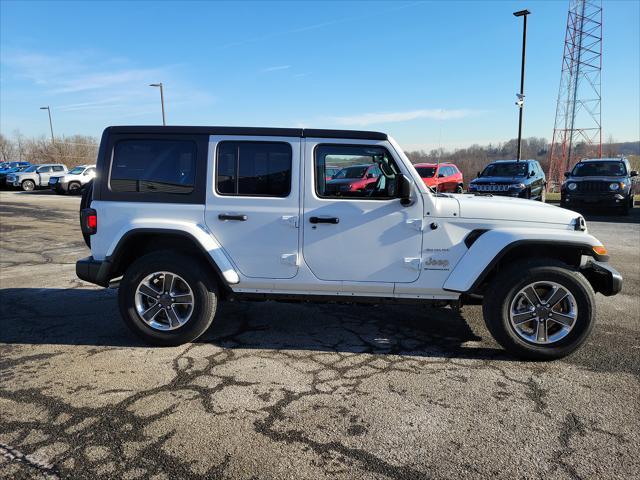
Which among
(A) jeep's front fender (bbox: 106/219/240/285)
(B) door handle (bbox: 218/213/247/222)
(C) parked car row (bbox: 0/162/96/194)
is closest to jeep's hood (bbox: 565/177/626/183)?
(B) door handle (bbox: 218/213/247/222)

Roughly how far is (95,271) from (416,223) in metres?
2.90

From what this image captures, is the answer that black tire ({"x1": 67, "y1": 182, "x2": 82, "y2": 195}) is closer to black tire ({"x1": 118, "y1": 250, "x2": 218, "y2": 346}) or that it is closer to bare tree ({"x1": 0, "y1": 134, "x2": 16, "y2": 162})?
black tire ({"x1": 118, "y1": 250, "x2": 218, "y2": 346})

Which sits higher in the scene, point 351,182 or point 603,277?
point 351,182

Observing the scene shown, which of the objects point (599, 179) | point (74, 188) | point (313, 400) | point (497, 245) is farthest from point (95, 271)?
point (74, 188)

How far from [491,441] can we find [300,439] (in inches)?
44.9

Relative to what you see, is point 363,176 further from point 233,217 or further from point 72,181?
point 72,181

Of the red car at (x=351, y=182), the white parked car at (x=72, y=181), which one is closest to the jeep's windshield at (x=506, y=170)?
the red car at (x=351, y=182)

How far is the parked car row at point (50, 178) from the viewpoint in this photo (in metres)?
26.7

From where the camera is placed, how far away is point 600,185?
50.5 ft

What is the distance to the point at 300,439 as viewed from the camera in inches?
109

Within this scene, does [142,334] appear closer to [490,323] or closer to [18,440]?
[18,440]

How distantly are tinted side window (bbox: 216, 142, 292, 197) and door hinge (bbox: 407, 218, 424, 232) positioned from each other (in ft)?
3.89

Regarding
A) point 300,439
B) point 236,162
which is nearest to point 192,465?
point 300,439

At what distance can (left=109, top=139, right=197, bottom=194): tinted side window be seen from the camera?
165 inches
